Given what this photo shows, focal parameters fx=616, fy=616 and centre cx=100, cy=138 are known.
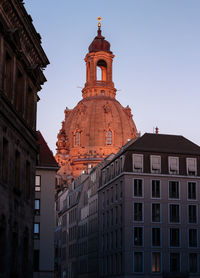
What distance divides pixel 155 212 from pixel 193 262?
820 centimetres

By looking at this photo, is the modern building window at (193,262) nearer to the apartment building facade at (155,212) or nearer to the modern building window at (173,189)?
the apartment building facade at (155,212)

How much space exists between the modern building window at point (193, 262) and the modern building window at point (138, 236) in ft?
22.6

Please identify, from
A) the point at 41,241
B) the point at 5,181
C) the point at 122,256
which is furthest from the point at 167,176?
the point at 5,181

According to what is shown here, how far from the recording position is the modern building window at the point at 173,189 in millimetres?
84000

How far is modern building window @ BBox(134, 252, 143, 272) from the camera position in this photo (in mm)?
79625

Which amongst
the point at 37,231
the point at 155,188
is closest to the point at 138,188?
the point at 155,188

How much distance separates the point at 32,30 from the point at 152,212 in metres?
48.4

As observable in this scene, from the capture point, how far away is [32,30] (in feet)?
127

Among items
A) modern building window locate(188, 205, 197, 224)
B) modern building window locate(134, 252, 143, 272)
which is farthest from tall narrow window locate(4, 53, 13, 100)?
modern building window locate(188, 205, 197, 224)

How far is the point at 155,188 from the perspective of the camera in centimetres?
8375

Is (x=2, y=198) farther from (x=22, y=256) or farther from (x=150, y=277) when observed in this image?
(x=150, y=277)

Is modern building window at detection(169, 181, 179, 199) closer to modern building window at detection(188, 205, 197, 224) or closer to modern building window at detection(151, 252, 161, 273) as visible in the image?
modern building window at detection(188, 205, 197, 224)

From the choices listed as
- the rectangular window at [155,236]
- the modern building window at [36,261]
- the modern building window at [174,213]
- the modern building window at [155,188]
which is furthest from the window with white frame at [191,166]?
the modern building window at [36,261]

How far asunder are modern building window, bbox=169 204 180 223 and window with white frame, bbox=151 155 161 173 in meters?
5.22
